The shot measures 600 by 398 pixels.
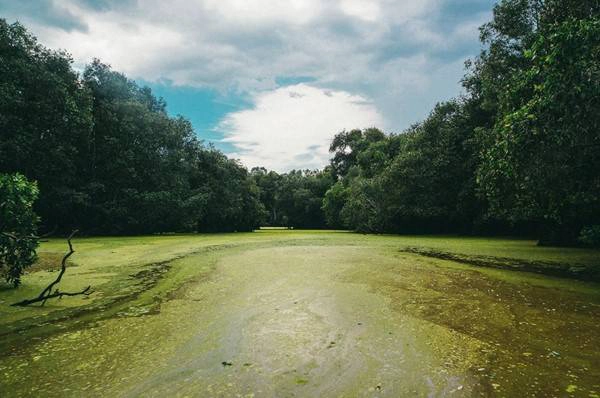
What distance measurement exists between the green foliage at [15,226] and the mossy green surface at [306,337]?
1.47ft

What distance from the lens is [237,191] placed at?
3259cm

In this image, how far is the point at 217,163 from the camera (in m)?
32.3

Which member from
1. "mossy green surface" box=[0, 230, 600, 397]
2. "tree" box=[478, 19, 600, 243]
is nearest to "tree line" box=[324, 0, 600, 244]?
"tree" box=[478, 19, 600, 243]

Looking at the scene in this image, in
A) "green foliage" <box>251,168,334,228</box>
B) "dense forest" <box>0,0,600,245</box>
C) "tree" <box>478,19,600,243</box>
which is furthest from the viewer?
"green foliage" <box>251,168,334,228</box>

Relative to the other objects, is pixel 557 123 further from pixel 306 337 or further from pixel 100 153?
pixel 100 153

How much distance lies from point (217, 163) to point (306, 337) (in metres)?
29.4

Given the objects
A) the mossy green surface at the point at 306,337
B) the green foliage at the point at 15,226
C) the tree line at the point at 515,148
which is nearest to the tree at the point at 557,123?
the tree line at the point at 515,148

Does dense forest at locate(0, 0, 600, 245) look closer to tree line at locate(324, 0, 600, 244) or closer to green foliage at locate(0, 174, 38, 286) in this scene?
tree line at locate(324, 0, 600, 244)

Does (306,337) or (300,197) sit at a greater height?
(300,197)

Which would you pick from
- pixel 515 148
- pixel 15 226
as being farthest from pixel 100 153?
pixel 515 148

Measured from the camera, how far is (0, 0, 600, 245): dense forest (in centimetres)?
1120

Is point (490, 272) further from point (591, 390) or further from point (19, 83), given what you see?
point (19, 83)

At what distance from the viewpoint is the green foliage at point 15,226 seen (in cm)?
628

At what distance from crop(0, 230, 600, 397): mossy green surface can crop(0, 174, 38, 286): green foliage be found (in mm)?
448
